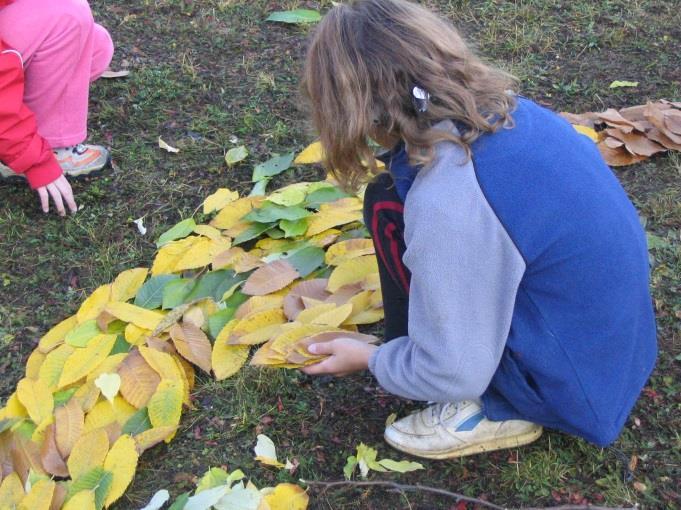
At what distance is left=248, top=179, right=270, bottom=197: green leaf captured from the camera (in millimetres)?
2605

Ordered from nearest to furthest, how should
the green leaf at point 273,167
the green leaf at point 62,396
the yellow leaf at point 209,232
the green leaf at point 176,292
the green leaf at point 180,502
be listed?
the green leaf at point 180,502, the green leaf at point 62,396, the green leaf at point 176,292, the yellow leaf at point 209,232, the green leaf at point 273,167

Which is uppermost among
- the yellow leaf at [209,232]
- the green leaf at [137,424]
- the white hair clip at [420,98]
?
the white hair clip at [420,98]

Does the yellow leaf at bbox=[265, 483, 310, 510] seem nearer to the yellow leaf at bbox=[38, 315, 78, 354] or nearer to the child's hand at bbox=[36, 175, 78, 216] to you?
the yellow leaf at bbox=[38, 315, 78, 354]

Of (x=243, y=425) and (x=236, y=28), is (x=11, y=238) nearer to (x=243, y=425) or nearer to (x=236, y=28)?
(x=243, y=425)

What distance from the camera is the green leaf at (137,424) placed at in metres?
1.88

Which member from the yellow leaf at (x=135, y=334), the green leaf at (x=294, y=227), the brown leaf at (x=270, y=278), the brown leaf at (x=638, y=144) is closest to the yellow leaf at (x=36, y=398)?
the yellow leaf at (x=135, y=334)

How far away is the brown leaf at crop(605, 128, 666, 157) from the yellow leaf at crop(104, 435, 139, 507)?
5.90 ft

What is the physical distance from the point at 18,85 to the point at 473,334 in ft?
5.57

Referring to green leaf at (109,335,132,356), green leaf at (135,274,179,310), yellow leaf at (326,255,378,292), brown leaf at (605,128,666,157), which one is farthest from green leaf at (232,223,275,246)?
brown leaf at (605,128,666,157)

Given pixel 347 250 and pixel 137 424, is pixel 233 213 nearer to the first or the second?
pixel 347 250

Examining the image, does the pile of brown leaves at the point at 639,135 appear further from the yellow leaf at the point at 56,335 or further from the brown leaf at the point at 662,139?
the yellow leaf at the point at 56,335

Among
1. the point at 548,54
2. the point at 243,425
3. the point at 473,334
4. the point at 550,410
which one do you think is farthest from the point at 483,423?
the point at 548,54

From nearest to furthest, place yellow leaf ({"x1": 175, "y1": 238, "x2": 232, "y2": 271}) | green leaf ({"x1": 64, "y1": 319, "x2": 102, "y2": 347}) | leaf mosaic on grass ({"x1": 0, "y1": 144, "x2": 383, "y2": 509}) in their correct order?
leaf mosaic on grass ({"x1": 0, "y1": 144, "x2": 383, "y2": 509}), green leaf ({"x1": 64, "y1": 319, "x2": 102, "y2": 347}), yellow leaf ({"x1": 175, "y1": 238, "x2": 232, "y2": 271})

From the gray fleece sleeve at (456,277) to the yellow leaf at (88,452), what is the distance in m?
0.79
